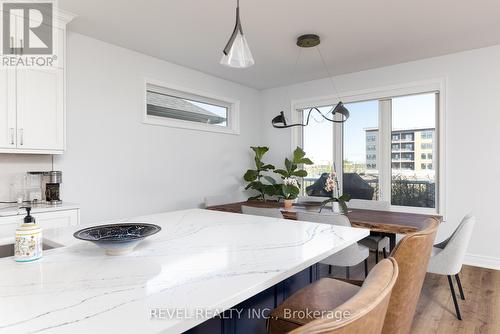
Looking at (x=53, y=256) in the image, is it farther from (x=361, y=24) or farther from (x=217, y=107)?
(x=217, y=107)

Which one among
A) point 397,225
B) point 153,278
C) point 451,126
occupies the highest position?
point 451,126

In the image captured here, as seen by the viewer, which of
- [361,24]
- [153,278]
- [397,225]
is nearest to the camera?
[153,278]

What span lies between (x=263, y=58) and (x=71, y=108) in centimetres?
222

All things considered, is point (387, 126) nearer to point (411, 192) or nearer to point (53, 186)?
point (411, 192)

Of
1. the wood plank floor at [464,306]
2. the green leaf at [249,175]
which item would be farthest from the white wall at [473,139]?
the green leaf at [249,175]

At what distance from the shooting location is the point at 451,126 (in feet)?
11.6

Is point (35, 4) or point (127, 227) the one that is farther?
point (35, 4)

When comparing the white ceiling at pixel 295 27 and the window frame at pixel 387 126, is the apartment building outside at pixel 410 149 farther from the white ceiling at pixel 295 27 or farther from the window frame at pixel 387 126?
the white ceiling at pixel 295 27

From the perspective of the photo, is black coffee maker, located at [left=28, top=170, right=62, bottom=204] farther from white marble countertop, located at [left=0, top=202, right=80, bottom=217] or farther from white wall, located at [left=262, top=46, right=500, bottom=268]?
white wall, located at [left=262, top=46, right=500, bottom=268]

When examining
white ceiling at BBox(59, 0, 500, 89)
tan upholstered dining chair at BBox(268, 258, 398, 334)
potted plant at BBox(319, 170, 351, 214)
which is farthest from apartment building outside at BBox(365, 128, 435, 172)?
tan upholstered dining chair at BBox(268, 258, 398, 334)

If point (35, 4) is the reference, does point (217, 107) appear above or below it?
below

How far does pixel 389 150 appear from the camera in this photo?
4051 millimetres

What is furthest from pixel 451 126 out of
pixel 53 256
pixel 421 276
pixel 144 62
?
pixel 53 256

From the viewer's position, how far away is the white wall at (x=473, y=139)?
3.29 m
